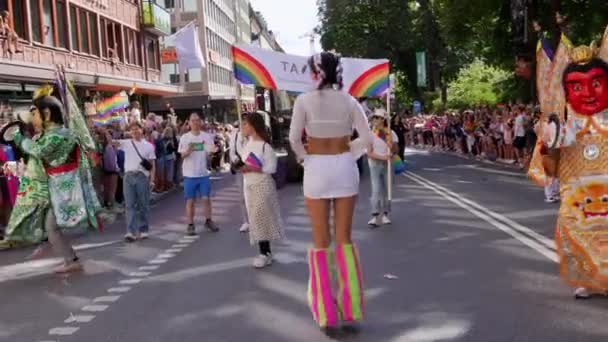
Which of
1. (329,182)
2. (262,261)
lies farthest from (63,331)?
(262,261)

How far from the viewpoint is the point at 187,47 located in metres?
33.3

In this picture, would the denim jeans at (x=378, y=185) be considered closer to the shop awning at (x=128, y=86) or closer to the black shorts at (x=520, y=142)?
the black shorts at (x=520, y=142)

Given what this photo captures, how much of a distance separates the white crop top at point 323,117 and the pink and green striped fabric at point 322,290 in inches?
27.0

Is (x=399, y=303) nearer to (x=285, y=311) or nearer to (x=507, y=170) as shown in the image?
(x=285, y=311)

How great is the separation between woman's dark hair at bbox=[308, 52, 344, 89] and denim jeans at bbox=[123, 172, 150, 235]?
21.9 ft

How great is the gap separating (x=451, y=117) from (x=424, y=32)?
2403 cm

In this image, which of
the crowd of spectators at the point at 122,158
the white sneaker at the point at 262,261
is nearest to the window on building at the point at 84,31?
the crowd of spectators at the point at 122,158


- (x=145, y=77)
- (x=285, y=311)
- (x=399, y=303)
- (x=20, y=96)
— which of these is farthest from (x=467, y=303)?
(x=145, y=77)

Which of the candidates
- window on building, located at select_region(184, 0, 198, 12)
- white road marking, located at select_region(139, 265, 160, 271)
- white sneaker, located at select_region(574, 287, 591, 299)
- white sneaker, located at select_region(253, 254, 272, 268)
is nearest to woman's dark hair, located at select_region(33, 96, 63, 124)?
white road marking, located at select_region(139, 265, 160, 271)

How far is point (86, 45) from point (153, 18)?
968cm

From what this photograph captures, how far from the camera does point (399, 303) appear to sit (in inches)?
262

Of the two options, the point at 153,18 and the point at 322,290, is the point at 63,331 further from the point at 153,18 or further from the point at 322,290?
the point at 153,18

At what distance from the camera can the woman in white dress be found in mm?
9086

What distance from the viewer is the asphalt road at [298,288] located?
589 cm
